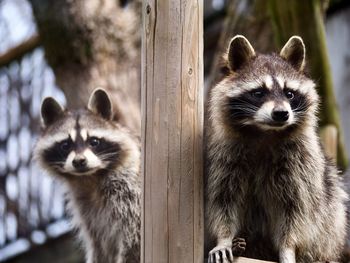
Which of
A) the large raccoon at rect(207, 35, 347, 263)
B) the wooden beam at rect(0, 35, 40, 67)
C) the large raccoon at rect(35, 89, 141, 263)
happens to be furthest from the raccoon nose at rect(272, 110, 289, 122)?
the wooden beam at rect(0, 35, 40, 67)

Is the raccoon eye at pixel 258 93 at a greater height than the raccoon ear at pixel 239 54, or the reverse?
the raccoon ear at pixel 239 54

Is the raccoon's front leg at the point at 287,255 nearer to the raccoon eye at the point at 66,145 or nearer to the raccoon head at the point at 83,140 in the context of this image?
the raccoon head at the point at 83,140

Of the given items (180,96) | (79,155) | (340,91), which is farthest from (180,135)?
(340,91)

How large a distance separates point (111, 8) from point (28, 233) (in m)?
2.32

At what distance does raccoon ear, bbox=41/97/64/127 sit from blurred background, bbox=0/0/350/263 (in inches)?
39.0

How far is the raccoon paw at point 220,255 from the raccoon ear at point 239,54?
99 cm

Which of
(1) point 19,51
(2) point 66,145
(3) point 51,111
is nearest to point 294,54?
(2) point 66,145

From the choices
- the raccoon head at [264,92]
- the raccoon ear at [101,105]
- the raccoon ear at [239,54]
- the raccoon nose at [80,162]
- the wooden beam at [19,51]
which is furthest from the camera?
the wooden beam at [19,51]

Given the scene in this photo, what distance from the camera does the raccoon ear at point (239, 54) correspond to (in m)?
4.26

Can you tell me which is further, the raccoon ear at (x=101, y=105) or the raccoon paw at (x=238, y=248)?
the raccoon ear at (x=101, y=105)

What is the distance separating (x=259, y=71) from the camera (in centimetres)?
419

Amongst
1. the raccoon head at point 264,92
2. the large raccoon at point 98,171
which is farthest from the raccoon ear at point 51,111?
the raccoon head at point 264,92

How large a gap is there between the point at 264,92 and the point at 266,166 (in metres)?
0.41

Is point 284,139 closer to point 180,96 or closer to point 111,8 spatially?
point 180,96
